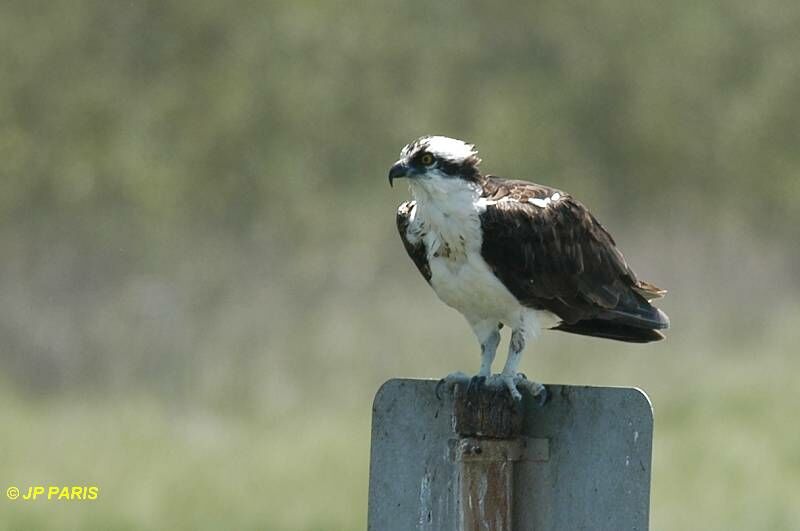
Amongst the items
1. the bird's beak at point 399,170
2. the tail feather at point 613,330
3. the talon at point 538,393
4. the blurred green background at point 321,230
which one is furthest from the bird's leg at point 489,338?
the blurred green background at point 321,230

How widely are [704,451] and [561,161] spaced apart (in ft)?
35.9

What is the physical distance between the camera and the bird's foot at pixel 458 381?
439 centimetres

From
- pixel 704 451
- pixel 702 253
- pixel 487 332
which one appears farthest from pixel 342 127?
pixel 487 332

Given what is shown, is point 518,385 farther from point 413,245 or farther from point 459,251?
point 413,245

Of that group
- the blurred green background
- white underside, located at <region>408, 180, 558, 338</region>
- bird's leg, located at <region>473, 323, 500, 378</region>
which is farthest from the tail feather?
the blurred green background

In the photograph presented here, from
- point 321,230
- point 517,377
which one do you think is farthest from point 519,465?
point 321,230

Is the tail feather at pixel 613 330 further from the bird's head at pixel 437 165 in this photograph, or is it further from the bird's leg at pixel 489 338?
the bird's head at pixel 437 165

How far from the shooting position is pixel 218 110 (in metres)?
18.8

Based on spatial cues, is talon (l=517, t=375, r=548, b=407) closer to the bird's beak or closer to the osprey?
the osprey

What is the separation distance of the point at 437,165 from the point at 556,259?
60 cm

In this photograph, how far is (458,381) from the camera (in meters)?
4.77

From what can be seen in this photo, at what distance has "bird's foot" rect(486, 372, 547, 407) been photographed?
4195 millimetres

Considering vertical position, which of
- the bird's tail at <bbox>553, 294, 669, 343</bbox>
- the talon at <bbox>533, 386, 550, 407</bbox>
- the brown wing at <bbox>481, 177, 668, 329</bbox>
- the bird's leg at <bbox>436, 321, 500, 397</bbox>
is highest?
the brown wing at <bbox>481, 177, 668, 329</bbox>

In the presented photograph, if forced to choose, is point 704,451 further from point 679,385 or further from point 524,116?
point 524,116
